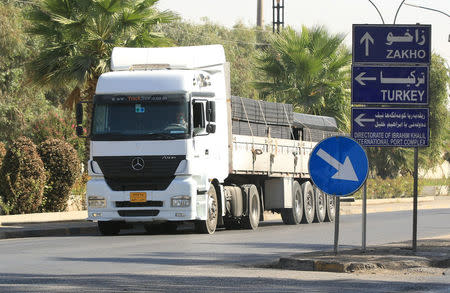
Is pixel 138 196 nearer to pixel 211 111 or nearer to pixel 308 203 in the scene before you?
pixel 211 111

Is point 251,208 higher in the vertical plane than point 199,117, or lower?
lower

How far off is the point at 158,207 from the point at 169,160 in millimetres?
1005

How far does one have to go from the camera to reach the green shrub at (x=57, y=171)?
29.3 meters

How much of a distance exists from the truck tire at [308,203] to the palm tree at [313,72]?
12728mm

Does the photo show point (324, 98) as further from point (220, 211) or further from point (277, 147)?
point (220, 211)

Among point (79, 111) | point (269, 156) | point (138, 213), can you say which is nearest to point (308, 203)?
point (269, 156)

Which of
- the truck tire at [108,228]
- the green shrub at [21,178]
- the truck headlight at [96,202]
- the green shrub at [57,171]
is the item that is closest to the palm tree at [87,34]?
the green shrub at [57,171]

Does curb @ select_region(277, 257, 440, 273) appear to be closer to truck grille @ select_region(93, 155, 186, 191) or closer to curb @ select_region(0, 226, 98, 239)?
truck grille @ select_region(93, 155, 186, 191)

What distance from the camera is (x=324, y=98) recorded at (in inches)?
1704

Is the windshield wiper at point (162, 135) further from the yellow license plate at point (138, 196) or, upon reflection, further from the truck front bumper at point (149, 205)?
the yellow license plate at point (138, 196)

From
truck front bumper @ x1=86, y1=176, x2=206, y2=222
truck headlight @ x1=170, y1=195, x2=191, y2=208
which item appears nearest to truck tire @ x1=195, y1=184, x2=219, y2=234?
truck front bumper @ x1=86, y1=176, x2=206, y2=222

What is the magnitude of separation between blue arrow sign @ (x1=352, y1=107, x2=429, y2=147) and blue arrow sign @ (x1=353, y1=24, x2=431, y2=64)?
730mm

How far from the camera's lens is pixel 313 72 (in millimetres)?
42688

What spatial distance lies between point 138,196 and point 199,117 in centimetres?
207
